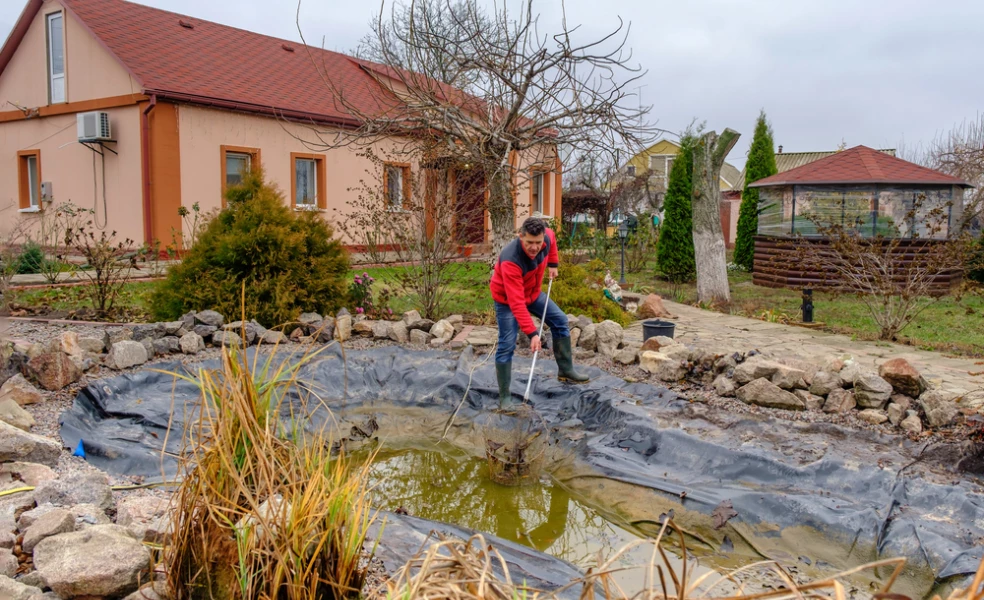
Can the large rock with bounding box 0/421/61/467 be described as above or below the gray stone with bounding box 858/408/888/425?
above

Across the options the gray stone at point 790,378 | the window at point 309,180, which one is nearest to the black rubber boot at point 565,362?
the gray stone at point 790,378

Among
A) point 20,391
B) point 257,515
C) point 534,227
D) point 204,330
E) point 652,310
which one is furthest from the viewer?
point 652,310

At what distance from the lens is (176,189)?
44.5 feet

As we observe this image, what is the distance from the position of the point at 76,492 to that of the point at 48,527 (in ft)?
1.94

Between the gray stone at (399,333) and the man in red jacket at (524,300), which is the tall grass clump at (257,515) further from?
the gray stone at (399,333)

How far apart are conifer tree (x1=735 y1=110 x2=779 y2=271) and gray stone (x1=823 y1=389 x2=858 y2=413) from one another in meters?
12.8

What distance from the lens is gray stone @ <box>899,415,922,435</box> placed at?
4980 millimetres

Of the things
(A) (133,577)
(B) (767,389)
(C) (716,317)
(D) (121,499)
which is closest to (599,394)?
(B) (767,389)

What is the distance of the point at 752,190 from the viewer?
60.2 feet

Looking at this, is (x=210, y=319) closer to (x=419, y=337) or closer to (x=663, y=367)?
(x=419, y=337)

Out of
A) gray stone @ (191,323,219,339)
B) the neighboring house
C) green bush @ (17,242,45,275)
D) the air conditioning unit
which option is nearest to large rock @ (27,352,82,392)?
gray stone @ (191,323,219,339)

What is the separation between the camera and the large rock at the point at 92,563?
8.43 ft

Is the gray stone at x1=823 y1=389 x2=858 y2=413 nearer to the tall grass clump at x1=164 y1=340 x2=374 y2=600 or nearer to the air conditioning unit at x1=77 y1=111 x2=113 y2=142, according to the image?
the tall grass clump at x1=164 y1=340 x2=374 y2=600

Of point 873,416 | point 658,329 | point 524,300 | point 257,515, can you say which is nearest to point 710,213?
point 658,329
